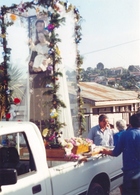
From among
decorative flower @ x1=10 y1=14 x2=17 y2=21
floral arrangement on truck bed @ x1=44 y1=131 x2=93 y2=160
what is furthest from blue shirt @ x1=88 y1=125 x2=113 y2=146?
decorative flower @ x1=10 y1=14 x2=17 y2=21

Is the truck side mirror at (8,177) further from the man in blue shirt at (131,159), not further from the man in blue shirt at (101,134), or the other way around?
the man in blue shirt at (101,134)

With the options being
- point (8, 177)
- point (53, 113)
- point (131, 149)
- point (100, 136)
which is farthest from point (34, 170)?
point (100, 136)

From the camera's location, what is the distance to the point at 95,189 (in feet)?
13.9

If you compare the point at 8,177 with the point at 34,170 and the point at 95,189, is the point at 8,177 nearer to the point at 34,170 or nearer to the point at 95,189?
the point at 34,170

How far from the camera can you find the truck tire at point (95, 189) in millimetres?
4146

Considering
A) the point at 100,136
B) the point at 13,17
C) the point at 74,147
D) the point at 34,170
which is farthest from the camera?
the point at 13,17

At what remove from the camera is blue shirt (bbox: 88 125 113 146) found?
6.38 meters

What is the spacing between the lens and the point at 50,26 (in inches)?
259

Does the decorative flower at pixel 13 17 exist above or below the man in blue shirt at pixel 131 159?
above

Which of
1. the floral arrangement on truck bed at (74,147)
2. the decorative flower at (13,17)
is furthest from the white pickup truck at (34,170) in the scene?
the decorative flower at (13,17)

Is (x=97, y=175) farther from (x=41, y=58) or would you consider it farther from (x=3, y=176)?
(x=41, y=58)

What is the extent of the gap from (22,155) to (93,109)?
11134mm

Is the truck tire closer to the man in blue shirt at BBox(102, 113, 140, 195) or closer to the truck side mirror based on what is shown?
the man in blue shirt at BBox(102, 113, 140, 195)

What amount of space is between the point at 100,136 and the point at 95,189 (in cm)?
222
